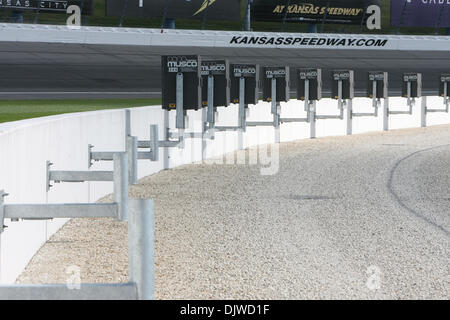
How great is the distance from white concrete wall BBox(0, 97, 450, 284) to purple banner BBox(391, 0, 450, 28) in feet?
138

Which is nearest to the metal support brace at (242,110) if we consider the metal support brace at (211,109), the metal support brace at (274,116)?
the metal support brace at (274,116)

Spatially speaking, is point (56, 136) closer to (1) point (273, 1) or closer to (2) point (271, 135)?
(2) point (271, 135)

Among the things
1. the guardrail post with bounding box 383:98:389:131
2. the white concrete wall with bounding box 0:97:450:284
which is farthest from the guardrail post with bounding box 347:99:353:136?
the white concrete wall with bounding box 0:97:450:284

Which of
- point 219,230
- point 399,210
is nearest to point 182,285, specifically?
point 219,230

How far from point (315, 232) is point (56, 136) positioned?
9.17 feet

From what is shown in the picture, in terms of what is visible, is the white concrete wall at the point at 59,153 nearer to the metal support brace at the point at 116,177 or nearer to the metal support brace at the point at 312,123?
the metal support brace at the point at 116,177

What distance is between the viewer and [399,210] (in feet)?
35.5

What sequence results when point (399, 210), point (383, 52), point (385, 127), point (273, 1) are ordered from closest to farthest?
point (399, 210) → point (385, 127) → point (383, 52) → point (273, 1)

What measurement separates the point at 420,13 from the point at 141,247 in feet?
190

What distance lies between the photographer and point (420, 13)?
59.9m

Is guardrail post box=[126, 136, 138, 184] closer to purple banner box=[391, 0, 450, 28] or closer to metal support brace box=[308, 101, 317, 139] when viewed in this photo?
metal support brace box=[308, 101, 317, 139]

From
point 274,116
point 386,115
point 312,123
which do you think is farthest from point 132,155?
point 386,115
